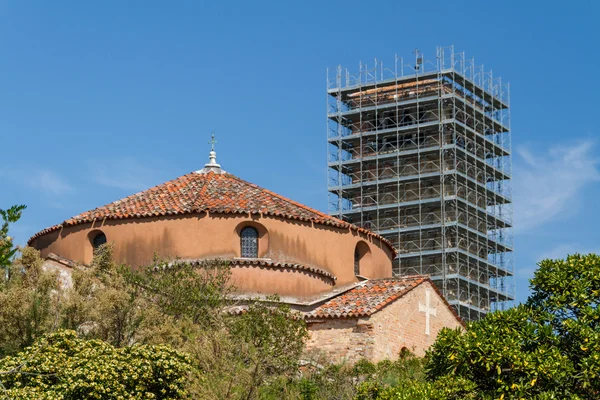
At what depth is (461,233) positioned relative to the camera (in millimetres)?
71062

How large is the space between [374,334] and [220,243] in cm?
546

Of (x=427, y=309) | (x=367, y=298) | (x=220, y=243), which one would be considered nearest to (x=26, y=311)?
(x=220, y=243)

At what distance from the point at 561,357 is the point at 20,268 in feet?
47.5

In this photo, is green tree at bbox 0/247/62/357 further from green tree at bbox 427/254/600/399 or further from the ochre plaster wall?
green tree at bbox 427/254/600/399

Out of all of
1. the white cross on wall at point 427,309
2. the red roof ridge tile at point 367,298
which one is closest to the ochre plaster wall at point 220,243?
the red roof ridge tile at point 367,298

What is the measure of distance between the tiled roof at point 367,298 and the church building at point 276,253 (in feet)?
0.10

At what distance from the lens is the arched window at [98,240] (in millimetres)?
33969

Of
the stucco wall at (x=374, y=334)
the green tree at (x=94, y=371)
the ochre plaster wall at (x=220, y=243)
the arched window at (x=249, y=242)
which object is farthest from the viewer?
the arched window at (x=249, y=242)

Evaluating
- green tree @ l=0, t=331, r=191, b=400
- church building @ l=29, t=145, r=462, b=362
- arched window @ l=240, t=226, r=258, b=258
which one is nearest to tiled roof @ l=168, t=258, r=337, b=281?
church building @ l=29, t=145, r=462, b=362

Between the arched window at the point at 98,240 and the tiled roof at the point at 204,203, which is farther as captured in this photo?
the arched window at the point at 98,240

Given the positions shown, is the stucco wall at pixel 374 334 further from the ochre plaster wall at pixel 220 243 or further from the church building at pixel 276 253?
the ochre plaster wall at pixel 220 243

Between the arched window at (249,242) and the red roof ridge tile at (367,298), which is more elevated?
the arched window at (249,242)

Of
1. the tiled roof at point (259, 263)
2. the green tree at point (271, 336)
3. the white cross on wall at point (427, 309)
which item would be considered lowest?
the green tree at point (271, 336)

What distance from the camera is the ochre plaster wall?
3275cm
